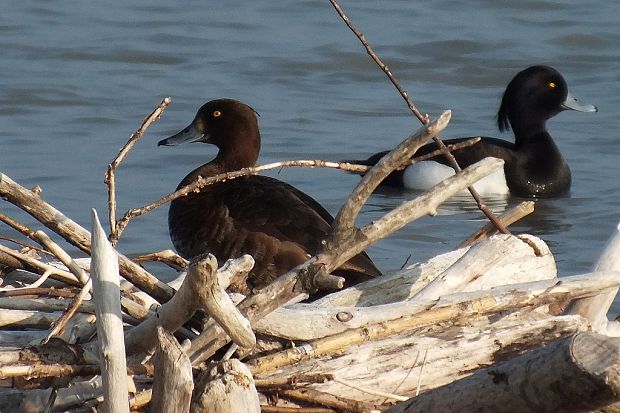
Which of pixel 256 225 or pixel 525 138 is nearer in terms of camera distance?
pixel 256 225

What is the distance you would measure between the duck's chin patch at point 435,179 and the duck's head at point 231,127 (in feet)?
14.3

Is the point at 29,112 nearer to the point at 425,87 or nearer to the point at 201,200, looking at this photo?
the point at 425,87

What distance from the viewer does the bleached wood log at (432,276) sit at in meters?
4.06

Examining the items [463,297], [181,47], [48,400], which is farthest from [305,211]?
[181,47]

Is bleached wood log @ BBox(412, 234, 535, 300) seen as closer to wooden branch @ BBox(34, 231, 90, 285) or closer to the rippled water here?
wooden branch @ BBox(34, 231, 90, 285)

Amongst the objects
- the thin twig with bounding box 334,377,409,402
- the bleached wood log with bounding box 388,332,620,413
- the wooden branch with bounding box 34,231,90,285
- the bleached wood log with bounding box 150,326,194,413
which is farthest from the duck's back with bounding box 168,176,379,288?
the bleached wood log with bounding box 150,326,194,413

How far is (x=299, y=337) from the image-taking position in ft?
11.0

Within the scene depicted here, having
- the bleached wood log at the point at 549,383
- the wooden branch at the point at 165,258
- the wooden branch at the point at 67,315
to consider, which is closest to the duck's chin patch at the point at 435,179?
the wooden branch at the point at 165,258

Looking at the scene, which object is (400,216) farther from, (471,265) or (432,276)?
(432,276)

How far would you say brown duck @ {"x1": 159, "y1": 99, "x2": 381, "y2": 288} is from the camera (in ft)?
19.2

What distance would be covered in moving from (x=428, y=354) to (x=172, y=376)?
928 millimetres

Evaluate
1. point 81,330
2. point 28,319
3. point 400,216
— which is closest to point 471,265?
point 400,216

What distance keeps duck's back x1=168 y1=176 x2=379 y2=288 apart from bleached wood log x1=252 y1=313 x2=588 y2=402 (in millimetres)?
2025

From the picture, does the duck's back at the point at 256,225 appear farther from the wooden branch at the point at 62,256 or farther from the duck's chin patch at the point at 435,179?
the duck's chin patch at the point at 435,179
